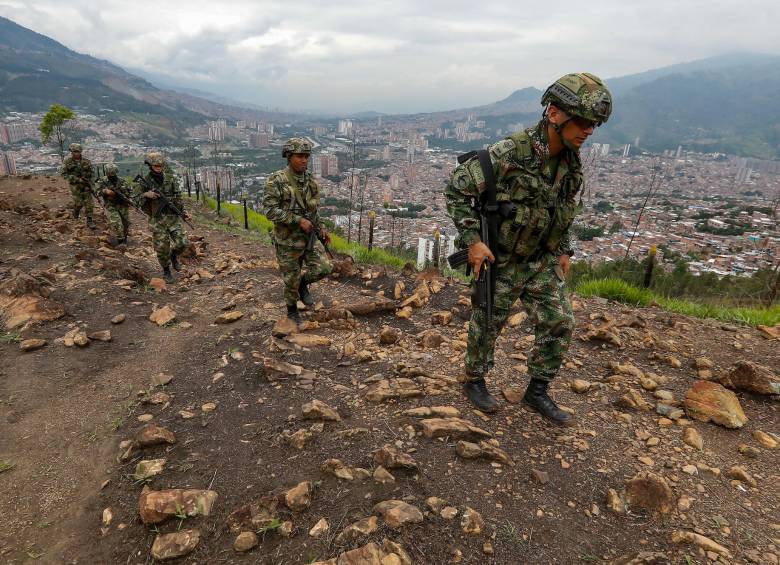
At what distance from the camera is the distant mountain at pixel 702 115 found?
81.7 meters

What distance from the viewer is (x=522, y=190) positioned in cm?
257

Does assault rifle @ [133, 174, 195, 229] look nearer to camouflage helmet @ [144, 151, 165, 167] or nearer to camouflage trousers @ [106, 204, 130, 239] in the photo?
camouflage helmet @ [144, 151, 165, 167]

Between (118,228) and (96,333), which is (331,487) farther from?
(118,228)

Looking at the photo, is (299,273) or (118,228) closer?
(299,273)

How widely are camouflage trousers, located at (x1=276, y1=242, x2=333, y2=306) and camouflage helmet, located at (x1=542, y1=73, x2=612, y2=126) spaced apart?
10.7 feet

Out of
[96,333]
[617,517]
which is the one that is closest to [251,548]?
[617,517]

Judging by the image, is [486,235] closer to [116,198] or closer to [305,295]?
[305,295]

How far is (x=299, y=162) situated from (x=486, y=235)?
2.73m

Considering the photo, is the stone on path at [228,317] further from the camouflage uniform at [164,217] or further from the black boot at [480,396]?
the black boot at [480,396]

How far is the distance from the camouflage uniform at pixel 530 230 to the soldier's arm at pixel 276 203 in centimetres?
238

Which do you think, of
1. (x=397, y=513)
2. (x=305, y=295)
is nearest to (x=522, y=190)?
(x=397, y=513)

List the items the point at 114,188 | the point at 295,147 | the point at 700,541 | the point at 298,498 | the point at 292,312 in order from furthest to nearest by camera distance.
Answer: the point at 114,188 → the point at 292,312 → the point at 295,147 → the point at 298,498 → the point at 700,541

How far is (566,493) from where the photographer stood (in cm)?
217

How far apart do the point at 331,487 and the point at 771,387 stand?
3.25 m
